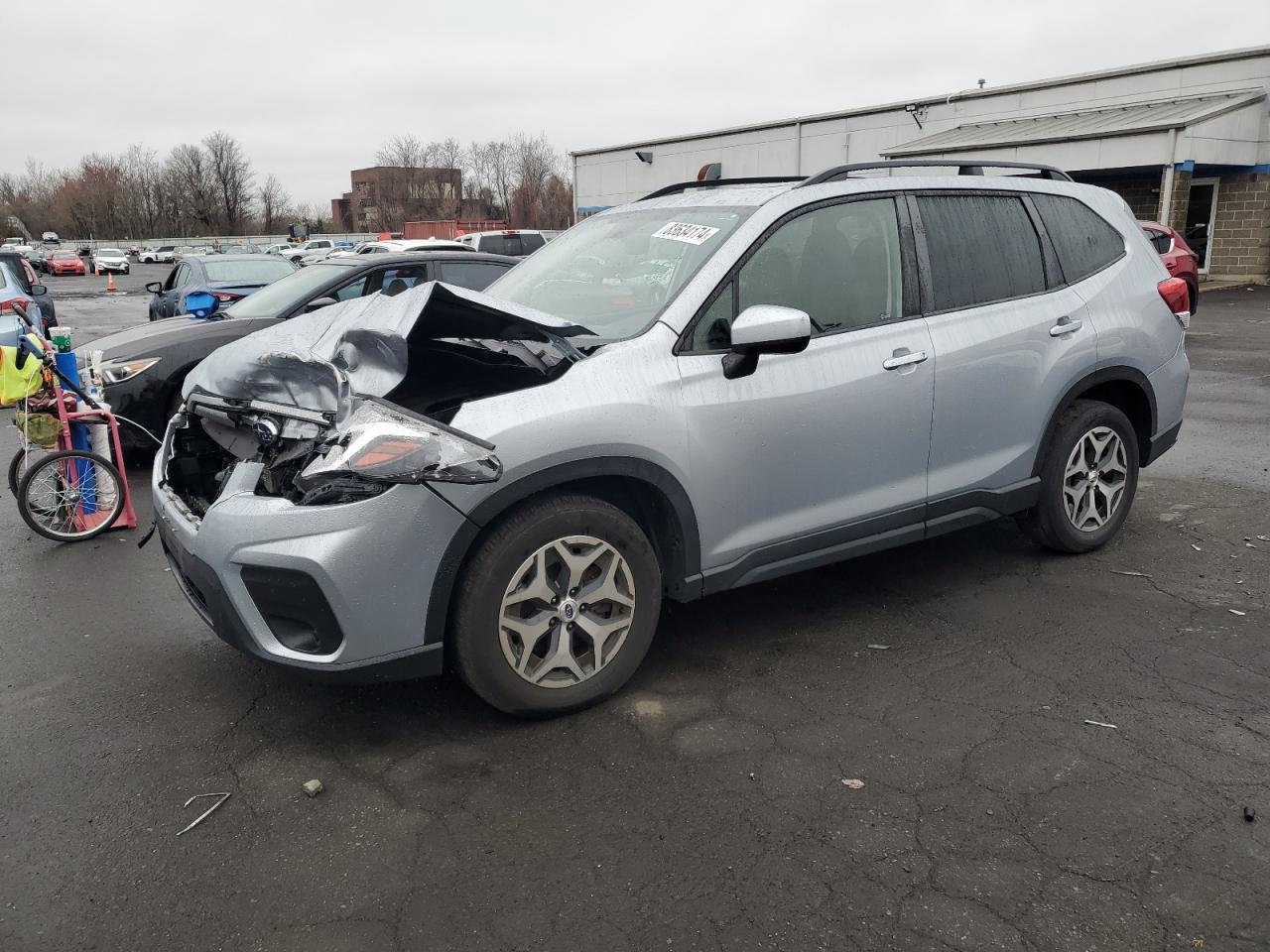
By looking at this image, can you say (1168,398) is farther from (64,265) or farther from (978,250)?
(64,265)

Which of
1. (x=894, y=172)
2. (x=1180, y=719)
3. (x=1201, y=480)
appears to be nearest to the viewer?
(x=1180, y=719)

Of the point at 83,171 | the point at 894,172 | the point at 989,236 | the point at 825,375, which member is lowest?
the point at 825,375

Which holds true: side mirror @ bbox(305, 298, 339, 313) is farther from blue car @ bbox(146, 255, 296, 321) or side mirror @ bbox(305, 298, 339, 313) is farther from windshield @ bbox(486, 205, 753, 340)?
blue car @ bbox(146, 255, 296, 321)

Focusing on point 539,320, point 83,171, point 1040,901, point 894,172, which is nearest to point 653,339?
point 539,320

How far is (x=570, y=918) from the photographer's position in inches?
101

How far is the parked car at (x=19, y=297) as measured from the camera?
38.1 ft

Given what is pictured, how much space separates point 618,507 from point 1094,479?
9.02 feet

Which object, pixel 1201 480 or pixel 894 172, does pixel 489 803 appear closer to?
pixel 894 172

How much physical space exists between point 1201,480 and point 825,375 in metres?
4.13

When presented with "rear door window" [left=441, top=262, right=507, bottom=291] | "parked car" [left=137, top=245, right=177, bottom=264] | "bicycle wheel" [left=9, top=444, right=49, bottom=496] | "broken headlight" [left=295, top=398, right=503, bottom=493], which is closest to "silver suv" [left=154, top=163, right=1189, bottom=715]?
"broken headlight" [left=295, top=398, right=503, bottom=493]

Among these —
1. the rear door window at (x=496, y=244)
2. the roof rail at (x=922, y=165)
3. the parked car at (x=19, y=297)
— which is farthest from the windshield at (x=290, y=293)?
→ the rear door window at (x=496, y=244)

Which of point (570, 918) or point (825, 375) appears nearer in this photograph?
point (570, 918)

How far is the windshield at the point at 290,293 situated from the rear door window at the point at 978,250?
5.21m

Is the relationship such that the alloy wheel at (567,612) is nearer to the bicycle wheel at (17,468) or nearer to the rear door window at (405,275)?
the bicycle wheel at (17,468)
